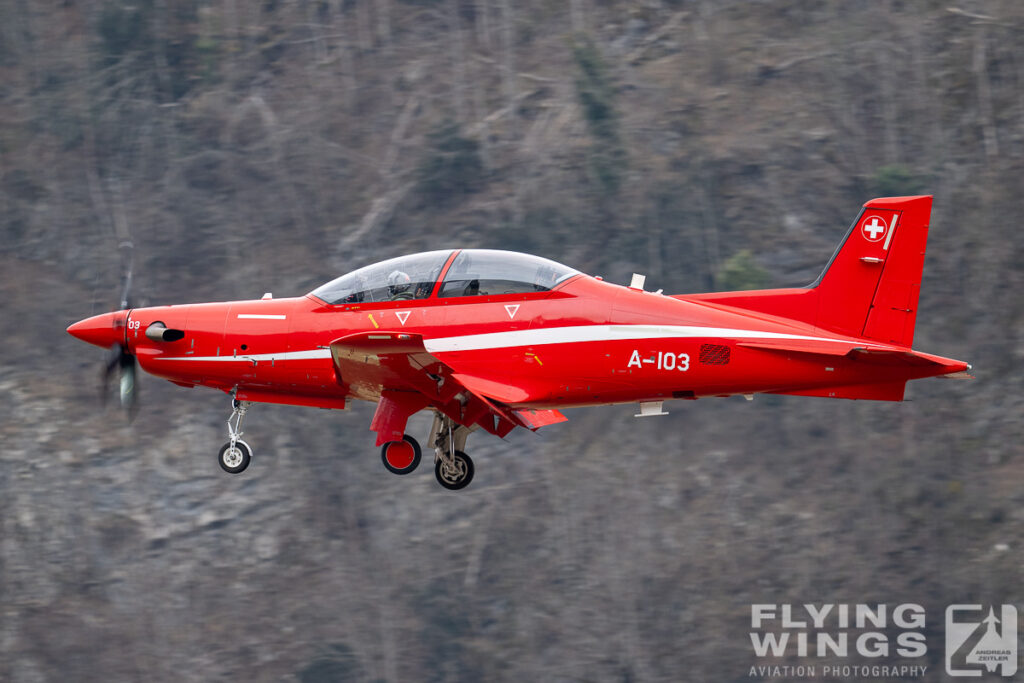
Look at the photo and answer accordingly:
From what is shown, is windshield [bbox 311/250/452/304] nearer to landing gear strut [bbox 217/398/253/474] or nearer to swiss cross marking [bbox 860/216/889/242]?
landing gear strut [bbox 217/398/253/474]

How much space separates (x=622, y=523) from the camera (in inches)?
1496

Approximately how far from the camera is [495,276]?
57.4ft

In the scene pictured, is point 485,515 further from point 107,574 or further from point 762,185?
point 762,185

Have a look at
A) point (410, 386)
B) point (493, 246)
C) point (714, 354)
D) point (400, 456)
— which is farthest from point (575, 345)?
point (493, 246)

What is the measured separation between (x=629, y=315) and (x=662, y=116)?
29.3 metres

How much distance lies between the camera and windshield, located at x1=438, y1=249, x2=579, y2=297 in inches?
686

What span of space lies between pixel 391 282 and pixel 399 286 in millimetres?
136

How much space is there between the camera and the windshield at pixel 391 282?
17578mm

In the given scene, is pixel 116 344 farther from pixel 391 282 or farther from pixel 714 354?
pixel 714 354

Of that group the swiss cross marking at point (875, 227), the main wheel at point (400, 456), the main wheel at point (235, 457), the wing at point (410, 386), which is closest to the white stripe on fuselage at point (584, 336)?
the wing at point (410, 386)

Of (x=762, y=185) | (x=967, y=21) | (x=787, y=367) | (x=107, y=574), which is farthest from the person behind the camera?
(x=967, y=21)

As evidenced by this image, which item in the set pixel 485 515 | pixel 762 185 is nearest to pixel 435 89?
pixel 762 185

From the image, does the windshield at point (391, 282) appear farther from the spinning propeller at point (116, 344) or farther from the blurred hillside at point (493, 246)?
the blurred hillside at point (493, 246)

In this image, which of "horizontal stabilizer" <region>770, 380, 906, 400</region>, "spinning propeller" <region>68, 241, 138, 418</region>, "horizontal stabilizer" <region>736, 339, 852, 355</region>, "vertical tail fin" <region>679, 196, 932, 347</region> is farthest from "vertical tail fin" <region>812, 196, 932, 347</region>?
"spinning propeller" <region>68, 241, 138, 418</region>
